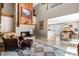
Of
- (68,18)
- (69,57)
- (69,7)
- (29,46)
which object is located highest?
(69,7)

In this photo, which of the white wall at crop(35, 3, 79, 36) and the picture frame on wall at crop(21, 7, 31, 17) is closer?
the white wall at crop(35, 3, 79, 36)

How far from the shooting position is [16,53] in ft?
6.94

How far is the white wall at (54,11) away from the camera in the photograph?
2047mm

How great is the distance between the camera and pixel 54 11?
2111mm

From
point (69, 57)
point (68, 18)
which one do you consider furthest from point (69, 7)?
point (69, 57)

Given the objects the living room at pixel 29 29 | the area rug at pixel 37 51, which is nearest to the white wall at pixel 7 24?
the living room at pixel 29 29

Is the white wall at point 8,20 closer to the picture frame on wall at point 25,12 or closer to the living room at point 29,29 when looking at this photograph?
the living room at point 29,29

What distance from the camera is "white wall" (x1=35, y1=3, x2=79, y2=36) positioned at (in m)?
2.05

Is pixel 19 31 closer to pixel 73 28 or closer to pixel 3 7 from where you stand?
pixel 3 7

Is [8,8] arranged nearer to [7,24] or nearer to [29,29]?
[7,24]

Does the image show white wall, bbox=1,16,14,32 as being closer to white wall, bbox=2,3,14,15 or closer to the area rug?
white wall, bbox=2,3,14,15

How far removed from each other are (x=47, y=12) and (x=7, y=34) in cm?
72

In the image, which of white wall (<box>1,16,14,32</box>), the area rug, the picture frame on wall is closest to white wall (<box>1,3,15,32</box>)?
white wall (<box>1,16,14,32</box>)

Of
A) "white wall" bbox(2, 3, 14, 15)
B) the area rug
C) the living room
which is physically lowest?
the area rug
